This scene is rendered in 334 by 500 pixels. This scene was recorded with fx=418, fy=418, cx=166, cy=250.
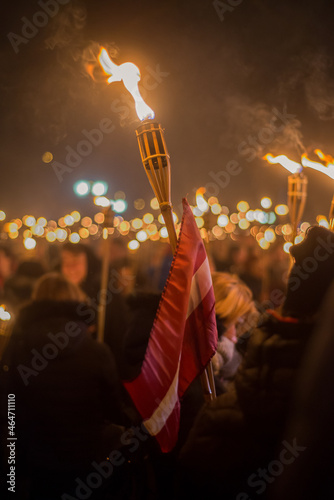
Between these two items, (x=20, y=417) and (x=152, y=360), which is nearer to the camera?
(x=152, y=360)

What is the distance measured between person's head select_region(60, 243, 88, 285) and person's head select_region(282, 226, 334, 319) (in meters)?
4.58

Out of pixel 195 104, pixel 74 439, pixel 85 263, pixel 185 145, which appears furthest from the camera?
pixel 185 145

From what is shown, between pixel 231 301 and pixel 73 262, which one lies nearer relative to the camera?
pixel 231 301

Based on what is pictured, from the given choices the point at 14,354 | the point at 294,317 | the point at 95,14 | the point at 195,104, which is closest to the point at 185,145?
the point at 195,104

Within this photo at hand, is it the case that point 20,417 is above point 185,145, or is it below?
below

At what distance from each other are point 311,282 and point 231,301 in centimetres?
217

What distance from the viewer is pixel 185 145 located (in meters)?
9.30

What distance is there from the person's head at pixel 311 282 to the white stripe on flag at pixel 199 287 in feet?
2.12

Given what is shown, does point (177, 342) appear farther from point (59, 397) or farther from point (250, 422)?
point (59, 397)

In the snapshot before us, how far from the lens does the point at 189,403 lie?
3.46 m

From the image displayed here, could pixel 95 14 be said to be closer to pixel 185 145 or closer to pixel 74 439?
pixel 185 145

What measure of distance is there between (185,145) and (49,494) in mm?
7567

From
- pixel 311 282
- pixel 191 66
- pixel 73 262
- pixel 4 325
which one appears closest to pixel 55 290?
pixel 4 325

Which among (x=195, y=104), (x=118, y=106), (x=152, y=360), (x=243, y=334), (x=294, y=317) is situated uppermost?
(x=195, y=104)
